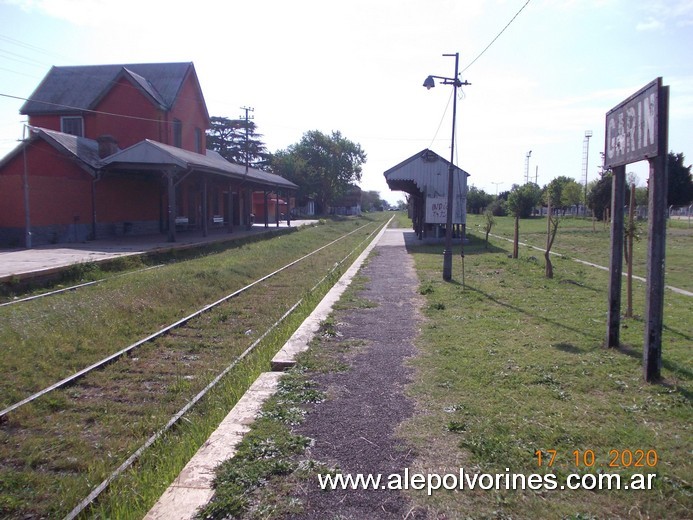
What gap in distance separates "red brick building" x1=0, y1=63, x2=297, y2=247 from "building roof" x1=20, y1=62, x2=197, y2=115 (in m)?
0.06

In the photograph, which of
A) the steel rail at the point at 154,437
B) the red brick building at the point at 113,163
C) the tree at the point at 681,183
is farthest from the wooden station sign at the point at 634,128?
the tree at the point at 681,183

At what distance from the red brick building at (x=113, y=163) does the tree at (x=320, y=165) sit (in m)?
34.9

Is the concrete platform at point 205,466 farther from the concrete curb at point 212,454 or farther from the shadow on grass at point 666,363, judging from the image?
the shadow on grass at point 666,363

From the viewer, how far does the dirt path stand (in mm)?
3648

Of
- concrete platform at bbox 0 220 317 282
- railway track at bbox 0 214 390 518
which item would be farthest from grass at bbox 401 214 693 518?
concrete platform at bbox 0 220 317 282

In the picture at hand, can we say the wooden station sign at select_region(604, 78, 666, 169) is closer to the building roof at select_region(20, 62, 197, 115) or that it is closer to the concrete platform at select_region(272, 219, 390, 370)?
the concrete platform at select_region(272, 219, 390, 370)

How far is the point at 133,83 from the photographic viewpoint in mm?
30891

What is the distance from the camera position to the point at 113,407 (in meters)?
6.00

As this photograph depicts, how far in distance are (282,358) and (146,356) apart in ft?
7.26

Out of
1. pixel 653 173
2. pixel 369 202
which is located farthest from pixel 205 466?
pixel 369 202

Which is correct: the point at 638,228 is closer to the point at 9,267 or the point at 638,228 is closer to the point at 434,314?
the point at 434,314

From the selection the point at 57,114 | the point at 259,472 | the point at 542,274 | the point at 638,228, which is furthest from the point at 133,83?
the point at 259,472

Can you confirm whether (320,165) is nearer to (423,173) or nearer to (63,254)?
(423,173)

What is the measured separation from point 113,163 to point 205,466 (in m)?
20.8
